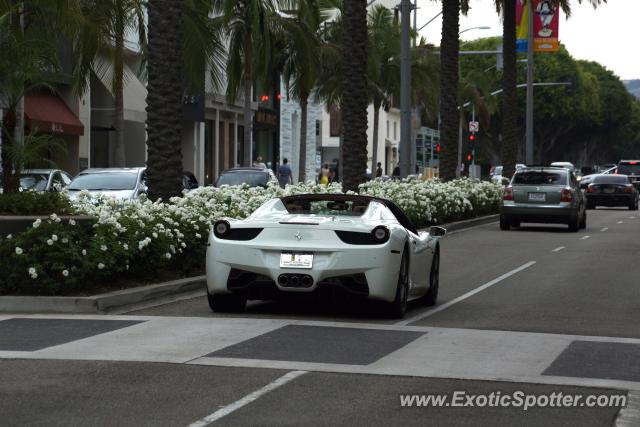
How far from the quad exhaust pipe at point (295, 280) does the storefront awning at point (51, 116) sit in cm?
2842

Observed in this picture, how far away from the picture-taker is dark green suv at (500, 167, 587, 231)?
1275 inches

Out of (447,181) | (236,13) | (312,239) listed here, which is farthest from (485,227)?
(312,239)

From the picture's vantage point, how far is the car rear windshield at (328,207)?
45.2 feet

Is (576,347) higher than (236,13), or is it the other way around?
(236,13)

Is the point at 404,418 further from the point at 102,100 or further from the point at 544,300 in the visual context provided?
the point at 102,100

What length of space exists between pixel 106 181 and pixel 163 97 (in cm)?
970

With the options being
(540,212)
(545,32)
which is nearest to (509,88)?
(540,212)

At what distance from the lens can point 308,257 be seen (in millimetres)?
12695

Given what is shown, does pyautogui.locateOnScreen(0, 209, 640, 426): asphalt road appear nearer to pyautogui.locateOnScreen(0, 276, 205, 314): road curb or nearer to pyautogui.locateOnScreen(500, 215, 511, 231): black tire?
pyautogui.locateOnScreen(0, 276, 205, 314): road curb

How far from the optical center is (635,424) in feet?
25.9

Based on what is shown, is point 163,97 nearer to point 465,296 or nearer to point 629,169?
point 465,296

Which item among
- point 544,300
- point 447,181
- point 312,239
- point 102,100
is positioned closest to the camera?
point 312,239

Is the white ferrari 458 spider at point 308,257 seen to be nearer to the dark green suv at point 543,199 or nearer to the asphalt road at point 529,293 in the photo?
the asphalt road at point 529,293

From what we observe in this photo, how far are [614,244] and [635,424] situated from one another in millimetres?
19695
